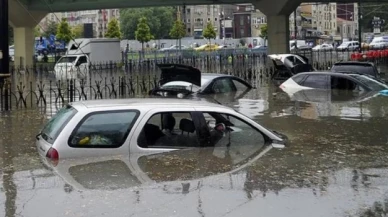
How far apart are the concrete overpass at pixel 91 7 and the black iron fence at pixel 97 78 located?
7.13ft

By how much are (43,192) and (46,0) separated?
43.6 metres

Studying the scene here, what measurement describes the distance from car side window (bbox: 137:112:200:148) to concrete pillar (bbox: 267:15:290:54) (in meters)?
37.6

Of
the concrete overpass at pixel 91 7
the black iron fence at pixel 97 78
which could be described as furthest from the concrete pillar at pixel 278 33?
the black iron fence at pixel 97 78

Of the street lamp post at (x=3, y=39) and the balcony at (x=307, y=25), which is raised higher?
the balcony at (x=307, y=25)

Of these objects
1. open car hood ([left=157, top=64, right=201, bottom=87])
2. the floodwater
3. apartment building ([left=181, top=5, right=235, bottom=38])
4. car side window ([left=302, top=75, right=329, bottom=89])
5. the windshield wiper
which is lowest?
the floodwater

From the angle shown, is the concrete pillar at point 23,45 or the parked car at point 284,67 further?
the concrete pillar at point 23,45

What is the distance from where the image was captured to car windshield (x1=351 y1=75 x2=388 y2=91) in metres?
18.8

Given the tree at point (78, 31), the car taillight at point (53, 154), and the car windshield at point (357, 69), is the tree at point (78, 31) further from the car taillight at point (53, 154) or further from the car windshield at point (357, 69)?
the car taillight at point (53, 154)

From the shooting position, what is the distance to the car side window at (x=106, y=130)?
299 inches

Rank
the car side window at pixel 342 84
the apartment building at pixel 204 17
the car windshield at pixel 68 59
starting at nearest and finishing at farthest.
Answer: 1. the car side window at pixel 342 84
2. the car windshield at pixel 68 59
3. the apartment building at pixel 204 17

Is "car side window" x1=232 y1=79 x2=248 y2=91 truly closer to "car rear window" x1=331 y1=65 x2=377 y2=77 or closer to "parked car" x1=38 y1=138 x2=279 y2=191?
"car rear window" x1=331 y1=65 x2=377 y2=77

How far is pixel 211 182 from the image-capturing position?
7.01 metres

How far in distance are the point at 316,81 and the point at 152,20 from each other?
356 feet

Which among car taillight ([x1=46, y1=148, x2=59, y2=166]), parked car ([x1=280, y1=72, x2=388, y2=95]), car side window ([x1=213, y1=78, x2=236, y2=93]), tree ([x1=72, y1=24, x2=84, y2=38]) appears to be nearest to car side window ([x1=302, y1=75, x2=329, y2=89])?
parked car ([x1=280, y1=72, x2=388, y2=95])
